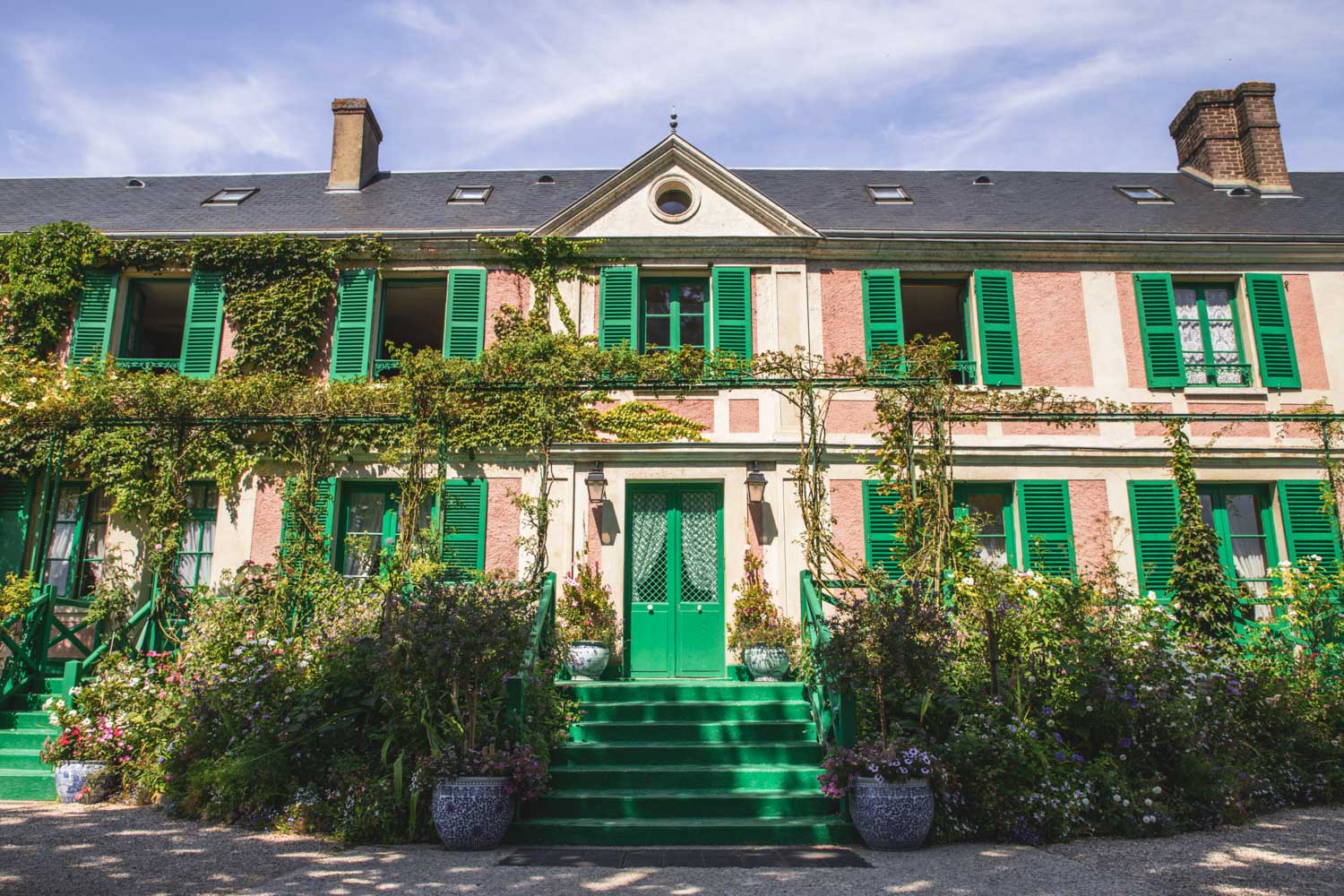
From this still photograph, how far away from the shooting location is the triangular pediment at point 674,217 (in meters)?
10.1

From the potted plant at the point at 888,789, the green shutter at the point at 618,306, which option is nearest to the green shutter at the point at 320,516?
the green shutter at the point at 618,306

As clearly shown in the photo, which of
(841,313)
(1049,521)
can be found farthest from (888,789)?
(841,313)

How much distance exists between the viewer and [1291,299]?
33.6 feet

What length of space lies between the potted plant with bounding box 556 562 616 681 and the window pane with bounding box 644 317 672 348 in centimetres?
267

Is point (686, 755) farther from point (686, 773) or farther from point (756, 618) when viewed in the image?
point (756, 618)

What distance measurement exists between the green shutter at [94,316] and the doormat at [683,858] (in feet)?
26.3

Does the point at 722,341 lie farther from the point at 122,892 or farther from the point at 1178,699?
the point at 122,892

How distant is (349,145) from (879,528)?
354 inches

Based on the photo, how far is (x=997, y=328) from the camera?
10.1m

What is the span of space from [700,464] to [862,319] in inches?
98.4

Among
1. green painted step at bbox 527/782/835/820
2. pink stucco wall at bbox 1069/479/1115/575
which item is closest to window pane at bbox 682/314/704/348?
pink stucco wall at bbox 1069/479/1115/575

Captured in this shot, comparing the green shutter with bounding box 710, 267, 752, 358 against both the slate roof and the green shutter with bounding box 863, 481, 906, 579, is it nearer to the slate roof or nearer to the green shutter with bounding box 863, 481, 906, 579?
the slate roof

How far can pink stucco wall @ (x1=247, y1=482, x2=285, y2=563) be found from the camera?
941 centimetres

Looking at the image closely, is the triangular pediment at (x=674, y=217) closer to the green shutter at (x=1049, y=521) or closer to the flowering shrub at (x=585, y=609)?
the green shutter at (x=1049, y=521)
